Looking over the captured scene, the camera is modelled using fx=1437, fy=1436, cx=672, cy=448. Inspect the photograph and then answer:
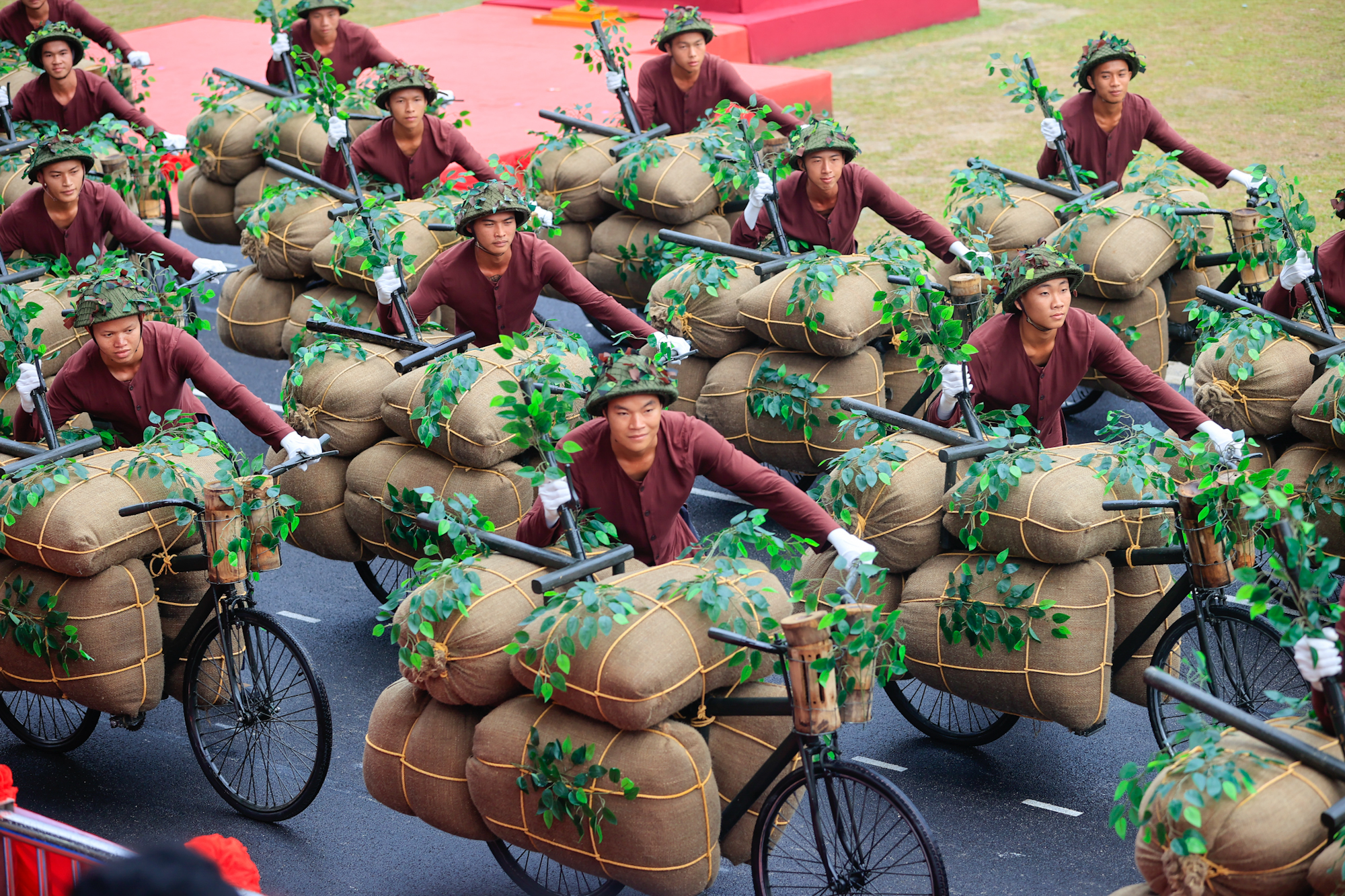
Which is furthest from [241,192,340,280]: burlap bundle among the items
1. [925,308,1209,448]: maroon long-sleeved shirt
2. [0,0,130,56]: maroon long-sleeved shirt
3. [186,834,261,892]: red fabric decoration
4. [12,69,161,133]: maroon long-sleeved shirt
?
[186,834,261,892]: red fabric decoration

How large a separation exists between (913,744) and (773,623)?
5.52ft

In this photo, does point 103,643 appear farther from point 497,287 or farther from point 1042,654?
point 1042,654

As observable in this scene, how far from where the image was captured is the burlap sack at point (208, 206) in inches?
398

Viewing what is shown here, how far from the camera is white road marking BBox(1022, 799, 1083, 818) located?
17.1 ft

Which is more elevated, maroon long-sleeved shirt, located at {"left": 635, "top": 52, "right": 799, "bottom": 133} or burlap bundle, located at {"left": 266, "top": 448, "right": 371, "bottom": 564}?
maroon long-sleeved shirt, located at {"left": 635, "top": 52, "right": 799, "bottom": 133}

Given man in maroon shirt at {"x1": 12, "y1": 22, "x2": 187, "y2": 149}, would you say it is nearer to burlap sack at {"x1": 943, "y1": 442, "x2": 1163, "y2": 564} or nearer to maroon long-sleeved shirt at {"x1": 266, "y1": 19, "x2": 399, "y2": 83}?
maroon long-sleeved shirt at {"x1": 266, "y1": 19, "x2": 399, "y2": 83}

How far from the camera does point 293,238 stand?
8320mm

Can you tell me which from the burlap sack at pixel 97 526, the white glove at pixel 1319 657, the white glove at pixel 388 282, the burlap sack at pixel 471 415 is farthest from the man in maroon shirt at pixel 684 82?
the white glove at pixel 1319 657

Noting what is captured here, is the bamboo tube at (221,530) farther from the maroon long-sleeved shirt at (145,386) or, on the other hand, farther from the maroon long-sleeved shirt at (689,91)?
the maroon long-sleeved shirt at (689,91)

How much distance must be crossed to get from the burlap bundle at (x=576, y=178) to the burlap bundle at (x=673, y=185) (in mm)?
311

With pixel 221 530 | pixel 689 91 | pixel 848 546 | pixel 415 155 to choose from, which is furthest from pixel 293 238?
pixel 848 546

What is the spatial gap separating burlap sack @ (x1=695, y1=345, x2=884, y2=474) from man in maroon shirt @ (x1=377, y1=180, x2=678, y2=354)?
642 millimetres

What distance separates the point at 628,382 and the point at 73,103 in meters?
7.54

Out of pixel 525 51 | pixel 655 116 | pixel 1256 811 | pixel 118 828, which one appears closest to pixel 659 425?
pixel 1256 811
